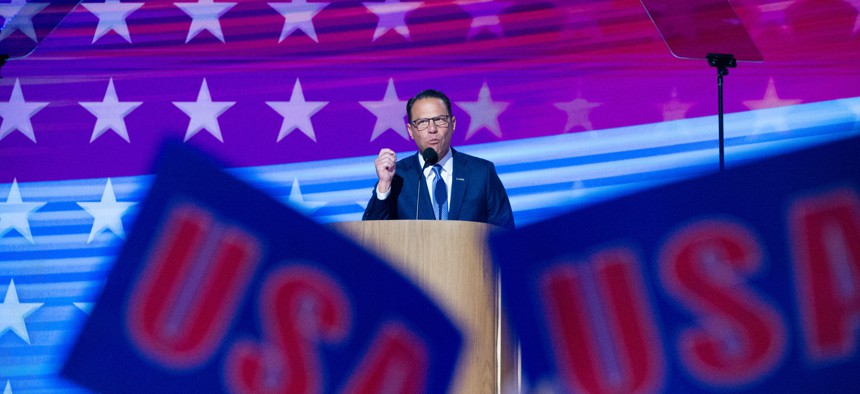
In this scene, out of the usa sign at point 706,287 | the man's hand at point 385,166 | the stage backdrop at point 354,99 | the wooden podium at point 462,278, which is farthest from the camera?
the stage backdrop at point 354,99

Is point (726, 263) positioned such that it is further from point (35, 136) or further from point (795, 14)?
point (35, 136)

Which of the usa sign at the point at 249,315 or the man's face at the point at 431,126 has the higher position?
the man's face at the point at 431,126

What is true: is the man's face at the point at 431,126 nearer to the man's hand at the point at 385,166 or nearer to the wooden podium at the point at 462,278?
the man's hand at the point at 385,166

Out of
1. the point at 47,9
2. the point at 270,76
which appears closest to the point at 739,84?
the point at 270,76

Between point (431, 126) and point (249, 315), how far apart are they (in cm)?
94

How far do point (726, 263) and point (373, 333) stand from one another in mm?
968

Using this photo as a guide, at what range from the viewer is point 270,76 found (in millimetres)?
4590

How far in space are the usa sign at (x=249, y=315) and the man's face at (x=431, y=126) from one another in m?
0.65

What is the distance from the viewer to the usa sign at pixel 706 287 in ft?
9.53

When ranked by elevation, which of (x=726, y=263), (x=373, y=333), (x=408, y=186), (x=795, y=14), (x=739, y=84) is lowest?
(x=373, y=333)

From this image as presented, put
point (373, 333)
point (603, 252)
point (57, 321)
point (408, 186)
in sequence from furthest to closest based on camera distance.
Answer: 1. point (57, 321)
2. point (408, 186)
3. point (603, 252)
4. point (373, 333)

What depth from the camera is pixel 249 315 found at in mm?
2896

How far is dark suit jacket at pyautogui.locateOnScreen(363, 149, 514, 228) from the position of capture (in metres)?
3.48

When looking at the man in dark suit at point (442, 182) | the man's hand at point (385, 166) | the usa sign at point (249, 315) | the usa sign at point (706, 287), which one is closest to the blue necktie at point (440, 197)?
the man in dark suit at point (442, 182)
